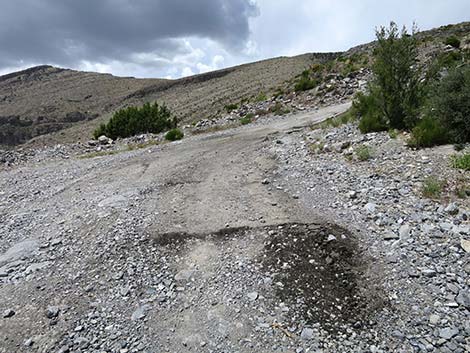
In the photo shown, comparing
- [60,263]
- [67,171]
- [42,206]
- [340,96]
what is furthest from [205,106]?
[60,263]

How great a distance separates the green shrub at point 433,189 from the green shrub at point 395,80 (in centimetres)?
394

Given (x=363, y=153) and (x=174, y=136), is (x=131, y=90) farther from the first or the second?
(x=363, y=153)

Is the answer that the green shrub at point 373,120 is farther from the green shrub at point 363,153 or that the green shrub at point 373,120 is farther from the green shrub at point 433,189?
the green shrub at point 433,189

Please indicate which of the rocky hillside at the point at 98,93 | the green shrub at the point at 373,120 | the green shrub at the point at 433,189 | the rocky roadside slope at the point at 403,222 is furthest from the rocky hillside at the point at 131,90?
the green shrub at the point at 433,189

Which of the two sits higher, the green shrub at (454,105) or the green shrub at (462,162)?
the green shrub at (454,105)

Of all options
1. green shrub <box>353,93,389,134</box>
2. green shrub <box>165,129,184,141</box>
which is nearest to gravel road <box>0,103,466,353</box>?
green shrub <box>353,93,389,134</box>

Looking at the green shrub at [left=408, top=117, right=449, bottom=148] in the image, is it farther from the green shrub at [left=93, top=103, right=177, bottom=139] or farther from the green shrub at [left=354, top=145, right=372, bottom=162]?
the green shrub at [left=93, top=103, right=177, bottom=139]

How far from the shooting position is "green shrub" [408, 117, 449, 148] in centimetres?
854

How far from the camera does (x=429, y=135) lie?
28.0 feet

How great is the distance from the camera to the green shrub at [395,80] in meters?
10.5

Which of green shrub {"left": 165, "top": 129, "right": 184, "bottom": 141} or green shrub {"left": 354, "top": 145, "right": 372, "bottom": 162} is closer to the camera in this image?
green shrub {"left": 354, "top": 145, "right": 372, "bottom": 162}

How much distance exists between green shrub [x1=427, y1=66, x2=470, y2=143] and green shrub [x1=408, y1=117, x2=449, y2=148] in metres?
0.11

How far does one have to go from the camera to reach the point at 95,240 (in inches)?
261

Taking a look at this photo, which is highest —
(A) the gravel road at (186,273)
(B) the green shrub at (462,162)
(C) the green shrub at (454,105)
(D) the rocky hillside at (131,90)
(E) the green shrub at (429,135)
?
(D) the rocky hillside at (131,90)
